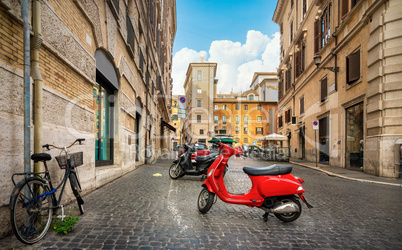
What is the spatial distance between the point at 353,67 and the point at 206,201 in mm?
12155

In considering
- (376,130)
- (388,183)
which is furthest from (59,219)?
(376,130)

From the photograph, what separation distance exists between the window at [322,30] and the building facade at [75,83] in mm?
13202

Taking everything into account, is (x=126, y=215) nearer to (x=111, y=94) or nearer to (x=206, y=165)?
(x=206, y=165)

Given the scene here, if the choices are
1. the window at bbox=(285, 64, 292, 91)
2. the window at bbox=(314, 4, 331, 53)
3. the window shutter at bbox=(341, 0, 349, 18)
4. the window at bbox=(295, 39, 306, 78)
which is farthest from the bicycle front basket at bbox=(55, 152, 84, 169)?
the window at bbox=(285, 64, 292, 91)

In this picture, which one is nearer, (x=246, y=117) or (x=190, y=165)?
(x=190, y=165)

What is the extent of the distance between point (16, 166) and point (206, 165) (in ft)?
19.1

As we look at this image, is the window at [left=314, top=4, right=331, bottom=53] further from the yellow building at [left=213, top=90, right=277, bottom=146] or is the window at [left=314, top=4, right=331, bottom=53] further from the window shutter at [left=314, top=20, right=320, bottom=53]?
the yellow building at [left=213, top=90, right=277, bottom=146]

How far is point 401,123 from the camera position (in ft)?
31.6

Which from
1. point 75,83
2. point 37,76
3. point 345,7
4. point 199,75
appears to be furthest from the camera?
point 199,75

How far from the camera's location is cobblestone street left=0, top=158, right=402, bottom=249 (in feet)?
9.94

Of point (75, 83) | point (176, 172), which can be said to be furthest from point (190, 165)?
point (75, 83)

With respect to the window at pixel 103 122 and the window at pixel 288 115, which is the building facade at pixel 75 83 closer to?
the window at pixel 103 122

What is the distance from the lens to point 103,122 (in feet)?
26.2

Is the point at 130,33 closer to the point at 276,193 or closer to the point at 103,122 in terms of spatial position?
the point at 103,122
